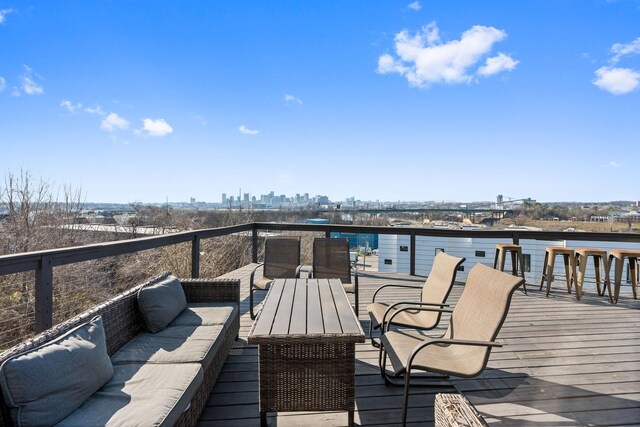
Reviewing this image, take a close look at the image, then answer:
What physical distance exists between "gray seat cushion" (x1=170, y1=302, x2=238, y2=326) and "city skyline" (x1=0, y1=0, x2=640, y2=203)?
6.23 meters

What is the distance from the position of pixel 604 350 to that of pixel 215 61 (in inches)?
465

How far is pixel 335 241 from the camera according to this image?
477 centimetres

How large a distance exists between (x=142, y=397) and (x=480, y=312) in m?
2.06

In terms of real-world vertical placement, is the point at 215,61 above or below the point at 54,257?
above

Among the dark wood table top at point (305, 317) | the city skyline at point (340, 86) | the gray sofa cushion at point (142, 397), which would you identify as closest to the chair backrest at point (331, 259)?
the dark wood table top at point (305, 317)

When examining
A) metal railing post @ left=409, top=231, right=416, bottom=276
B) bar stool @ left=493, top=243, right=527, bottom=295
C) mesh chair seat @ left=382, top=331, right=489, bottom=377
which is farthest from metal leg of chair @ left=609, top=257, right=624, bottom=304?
mesh chair seat @ left=382, top=331, right=489, bottom=377

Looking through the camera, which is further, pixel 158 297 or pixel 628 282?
pixel 628 282

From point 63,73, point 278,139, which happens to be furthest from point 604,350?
point 278,139

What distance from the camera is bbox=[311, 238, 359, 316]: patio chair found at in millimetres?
4676

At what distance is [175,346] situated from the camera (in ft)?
7.27

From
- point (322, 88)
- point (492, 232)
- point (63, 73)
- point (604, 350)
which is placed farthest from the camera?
point (322, 88)

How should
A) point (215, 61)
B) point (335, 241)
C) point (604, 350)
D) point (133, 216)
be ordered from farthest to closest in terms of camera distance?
point (215, 61), point (133, 216), point (335, 241), point (604, 350)

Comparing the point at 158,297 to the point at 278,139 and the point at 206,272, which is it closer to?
the point at 206,272

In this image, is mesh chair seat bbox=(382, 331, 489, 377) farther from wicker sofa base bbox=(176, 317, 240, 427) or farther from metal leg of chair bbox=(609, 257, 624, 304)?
metal leg of chair bbox=(609, 257, 624, 304)
